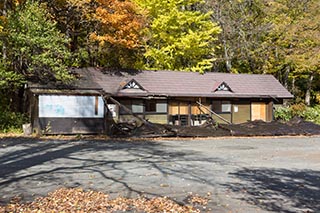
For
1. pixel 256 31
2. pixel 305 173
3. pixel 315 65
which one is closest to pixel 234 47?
pixel 256 31

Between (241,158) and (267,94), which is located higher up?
(267,94)

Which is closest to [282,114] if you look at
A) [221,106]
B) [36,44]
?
[221,106]

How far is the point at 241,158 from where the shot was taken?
1367 centimetres

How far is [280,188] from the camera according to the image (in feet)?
28.1

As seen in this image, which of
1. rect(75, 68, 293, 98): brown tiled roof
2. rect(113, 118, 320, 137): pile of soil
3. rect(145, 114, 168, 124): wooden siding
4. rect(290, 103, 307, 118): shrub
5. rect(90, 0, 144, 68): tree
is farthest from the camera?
rect(290, 103, 307, 118): shrub

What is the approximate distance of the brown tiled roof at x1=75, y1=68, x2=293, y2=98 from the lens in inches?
1015

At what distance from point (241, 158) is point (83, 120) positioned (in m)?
10.8

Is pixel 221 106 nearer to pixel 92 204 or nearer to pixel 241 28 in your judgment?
pixel 241 28

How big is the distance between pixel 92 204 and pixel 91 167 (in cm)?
423

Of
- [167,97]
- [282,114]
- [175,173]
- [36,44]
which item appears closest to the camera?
[175,173]

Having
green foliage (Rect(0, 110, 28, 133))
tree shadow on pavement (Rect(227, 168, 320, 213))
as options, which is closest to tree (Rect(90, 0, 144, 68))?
green foliage (Rect(0, 110, 28, 133))

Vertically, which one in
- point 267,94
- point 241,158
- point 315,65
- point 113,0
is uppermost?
point 113,0

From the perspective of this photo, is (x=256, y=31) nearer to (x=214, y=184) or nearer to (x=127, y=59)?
(x=127, y=59)

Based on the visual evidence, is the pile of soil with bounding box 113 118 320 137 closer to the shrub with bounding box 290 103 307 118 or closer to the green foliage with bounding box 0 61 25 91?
the green foliage with bounding box 0 61 25 91
